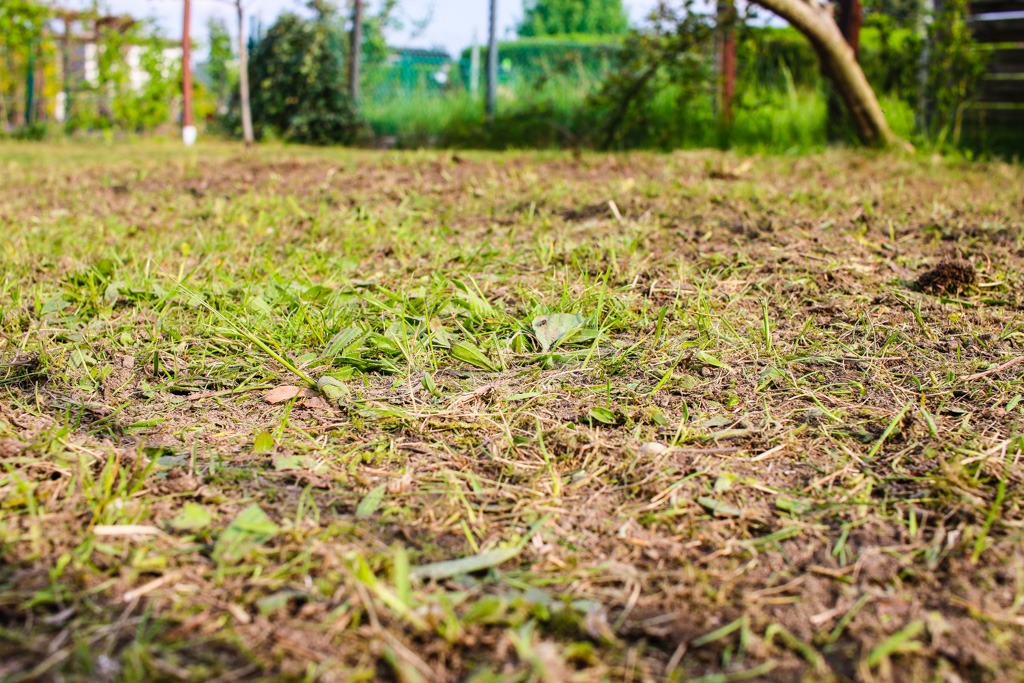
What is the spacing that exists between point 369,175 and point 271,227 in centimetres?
128

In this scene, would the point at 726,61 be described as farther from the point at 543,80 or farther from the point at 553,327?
the point at 553,327

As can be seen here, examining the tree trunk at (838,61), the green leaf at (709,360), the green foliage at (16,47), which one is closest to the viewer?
the green leaf at (709,360)

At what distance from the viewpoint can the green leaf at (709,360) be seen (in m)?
2.07

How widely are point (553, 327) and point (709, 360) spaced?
42 centimetres

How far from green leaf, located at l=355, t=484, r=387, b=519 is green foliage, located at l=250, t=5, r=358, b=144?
8763 millimetres

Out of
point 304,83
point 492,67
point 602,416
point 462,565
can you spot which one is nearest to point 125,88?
point 304,83

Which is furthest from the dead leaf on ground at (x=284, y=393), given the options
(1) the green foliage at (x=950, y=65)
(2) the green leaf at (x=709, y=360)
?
(1) the green foliage at (x=950, y=65)

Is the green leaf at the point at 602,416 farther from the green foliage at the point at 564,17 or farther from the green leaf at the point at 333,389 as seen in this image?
the green foliage at the point at 564,17

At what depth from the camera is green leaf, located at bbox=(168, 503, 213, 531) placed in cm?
135

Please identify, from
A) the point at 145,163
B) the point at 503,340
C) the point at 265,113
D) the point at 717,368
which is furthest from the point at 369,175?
the point at 265,113

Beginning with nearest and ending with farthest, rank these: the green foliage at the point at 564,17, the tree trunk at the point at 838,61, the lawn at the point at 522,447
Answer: the lawn at the point at 522,447 → the tree trunk at the point at 838,61 → the green foliage at the point at 564,17

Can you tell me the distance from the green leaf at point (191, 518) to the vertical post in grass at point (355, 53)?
8.95 meters

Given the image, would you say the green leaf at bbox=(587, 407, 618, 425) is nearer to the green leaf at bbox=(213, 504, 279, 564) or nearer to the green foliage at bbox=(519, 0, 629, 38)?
the green leaf at bbox=(213, 504, 279, 564)

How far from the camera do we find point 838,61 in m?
5.82
